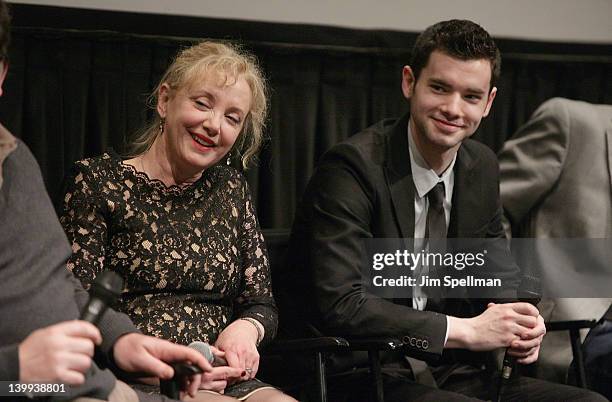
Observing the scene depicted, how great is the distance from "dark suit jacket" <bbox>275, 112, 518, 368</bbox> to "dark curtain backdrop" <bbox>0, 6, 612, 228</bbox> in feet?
2.06

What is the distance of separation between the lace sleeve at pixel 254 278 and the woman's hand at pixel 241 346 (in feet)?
0.38

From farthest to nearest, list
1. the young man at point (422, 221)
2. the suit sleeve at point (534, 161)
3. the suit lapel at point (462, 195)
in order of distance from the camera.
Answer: the suit sleeve at point (534, 161) → the suit lapel at point (462, 195) → the young man at point (422, 221)

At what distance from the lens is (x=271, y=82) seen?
10.6ft

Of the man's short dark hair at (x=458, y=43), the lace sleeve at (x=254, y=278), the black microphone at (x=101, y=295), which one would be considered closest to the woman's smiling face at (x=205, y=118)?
the lace sleeve at (x=254, y=278)

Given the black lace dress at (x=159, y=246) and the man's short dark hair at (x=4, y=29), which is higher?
the man's short dark hair at (x=4, y=29)

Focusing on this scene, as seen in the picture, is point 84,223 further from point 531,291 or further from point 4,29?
point 531,291

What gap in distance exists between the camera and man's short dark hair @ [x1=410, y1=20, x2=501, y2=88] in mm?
2582

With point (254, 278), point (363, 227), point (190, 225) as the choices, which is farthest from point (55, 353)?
point (363, 227)

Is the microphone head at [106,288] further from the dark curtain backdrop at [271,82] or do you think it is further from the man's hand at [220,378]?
the dark curtain backdrop at [271,82]

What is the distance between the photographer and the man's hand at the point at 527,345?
2.39m

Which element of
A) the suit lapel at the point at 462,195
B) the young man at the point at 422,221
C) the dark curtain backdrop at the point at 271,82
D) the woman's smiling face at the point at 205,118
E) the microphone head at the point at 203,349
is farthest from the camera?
the dark curtain backdrop at the point at 271,82

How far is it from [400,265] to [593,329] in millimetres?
801

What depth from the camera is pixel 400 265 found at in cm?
255

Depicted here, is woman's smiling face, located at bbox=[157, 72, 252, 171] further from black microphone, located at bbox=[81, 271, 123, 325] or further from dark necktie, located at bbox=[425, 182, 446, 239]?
black microphone, located at bbox=[81, 271, 123, 325]
